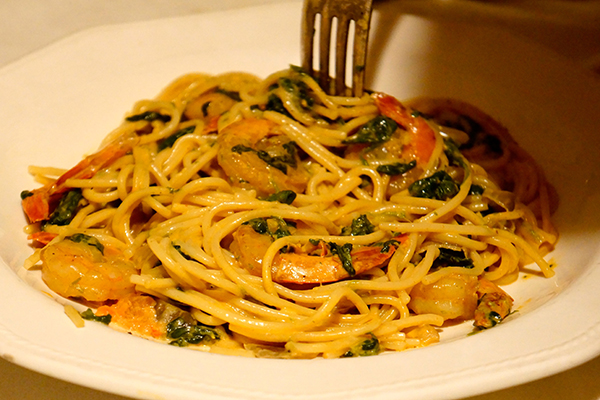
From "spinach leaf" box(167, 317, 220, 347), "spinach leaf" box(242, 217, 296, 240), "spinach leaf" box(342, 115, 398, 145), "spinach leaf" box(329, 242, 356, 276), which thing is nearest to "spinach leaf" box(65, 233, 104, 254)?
"spinach leaf" box(167, 317, 220, 347)

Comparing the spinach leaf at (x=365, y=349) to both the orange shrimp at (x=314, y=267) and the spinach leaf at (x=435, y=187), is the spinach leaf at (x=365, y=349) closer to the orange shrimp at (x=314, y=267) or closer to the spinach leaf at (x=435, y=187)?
the orange shrimp at (x=314, y=267)

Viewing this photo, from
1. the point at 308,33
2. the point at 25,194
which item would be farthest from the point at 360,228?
the point at 25,194

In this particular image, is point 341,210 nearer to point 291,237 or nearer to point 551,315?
point 291,237

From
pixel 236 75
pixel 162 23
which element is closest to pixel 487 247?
pixel 236 75

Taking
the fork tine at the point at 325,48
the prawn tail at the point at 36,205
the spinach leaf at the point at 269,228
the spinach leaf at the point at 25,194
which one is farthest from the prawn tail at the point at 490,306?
the spinach leaf at the point at 25,194

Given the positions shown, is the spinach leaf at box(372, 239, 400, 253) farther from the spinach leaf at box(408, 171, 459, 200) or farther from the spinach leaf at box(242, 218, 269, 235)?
the spinach leaf at box(242, 218, 269, 235)
